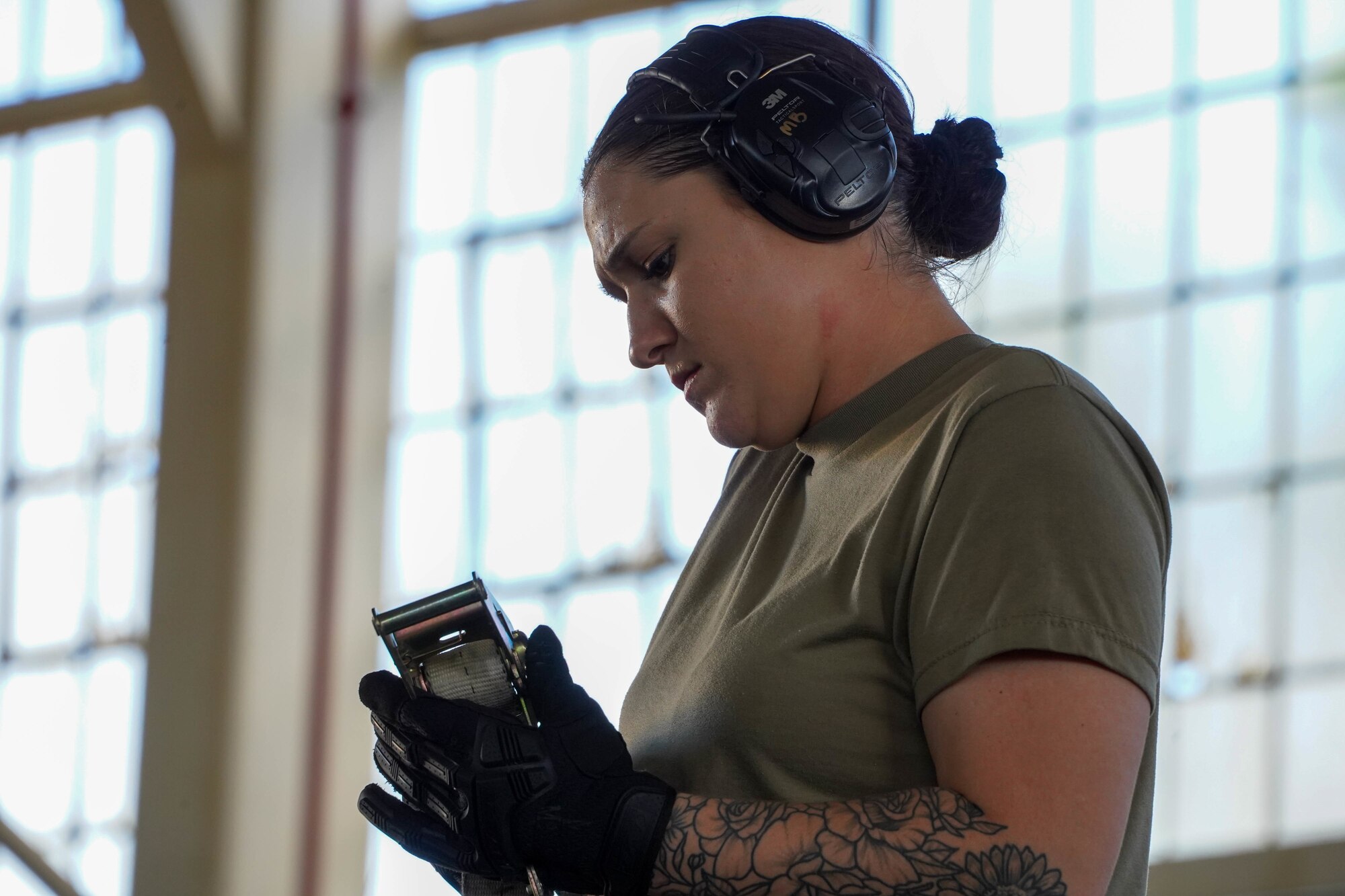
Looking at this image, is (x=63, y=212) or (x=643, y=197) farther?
(x=63, y=212)

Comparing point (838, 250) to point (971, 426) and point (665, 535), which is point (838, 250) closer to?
point (971, 426)

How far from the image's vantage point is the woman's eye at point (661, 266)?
1.38 meters

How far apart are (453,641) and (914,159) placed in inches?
24.6

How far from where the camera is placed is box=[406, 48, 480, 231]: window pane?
12.8 ft

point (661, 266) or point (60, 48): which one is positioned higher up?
point (60, 48)

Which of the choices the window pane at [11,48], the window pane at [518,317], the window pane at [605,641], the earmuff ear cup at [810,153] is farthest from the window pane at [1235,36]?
the window pane at [11,48]

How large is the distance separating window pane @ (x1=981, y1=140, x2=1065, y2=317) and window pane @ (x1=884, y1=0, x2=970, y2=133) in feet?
0.82

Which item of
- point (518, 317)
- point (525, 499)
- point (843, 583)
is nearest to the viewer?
point (843, 583)

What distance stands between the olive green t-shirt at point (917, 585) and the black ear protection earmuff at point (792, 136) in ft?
0.52

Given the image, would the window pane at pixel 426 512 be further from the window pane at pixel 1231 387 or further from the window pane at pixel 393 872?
the window pane at pixel 1231 387

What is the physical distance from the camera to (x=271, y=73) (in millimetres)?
3578

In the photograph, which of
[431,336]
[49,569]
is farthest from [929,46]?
[49,569]

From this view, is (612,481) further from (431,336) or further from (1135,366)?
(1135,366)

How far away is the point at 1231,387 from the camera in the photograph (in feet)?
10.1
